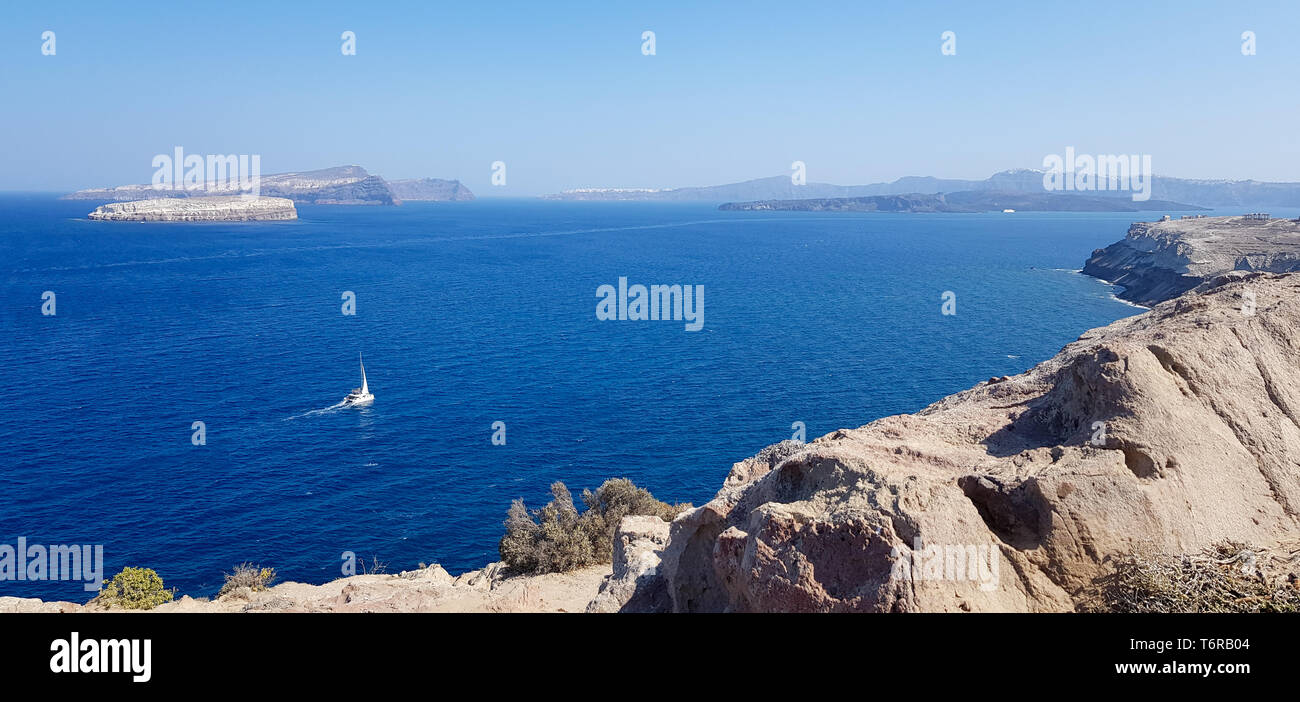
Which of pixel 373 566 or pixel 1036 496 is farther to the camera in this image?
pixel 373 566

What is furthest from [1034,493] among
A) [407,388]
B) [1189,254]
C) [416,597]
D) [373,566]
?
[1189,254]

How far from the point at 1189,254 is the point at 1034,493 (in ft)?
346

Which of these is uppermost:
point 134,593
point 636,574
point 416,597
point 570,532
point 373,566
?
point 636,574

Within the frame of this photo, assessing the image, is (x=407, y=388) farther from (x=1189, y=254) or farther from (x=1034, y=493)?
(x=1189, y=254)

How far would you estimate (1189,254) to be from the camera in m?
93.7

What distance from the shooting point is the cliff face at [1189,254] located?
283 ft

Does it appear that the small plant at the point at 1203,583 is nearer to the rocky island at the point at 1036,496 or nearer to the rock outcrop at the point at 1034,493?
the rocky island at the point at 1036,496

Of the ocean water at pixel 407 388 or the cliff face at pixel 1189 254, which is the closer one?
the ocean water at pixel 407 388

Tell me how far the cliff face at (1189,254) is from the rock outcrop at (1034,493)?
279 feet

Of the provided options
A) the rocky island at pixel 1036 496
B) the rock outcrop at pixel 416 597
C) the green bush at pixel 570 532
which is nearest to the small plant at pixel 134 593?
the rock outcrop at pixel 416 597

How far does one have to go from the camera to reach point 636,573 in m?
13.9

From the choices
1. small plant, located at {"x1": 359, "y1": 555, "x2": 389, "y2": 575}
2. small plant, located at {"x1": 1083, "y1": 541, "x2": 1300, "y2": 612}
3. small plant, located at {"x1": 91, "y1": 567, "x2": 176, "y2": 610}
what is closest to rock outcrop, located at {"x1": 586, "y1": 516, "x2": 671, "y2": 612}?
small plant, located at {"x1": 1083, "y1": 541, "x2": 1300, "y2": 612}

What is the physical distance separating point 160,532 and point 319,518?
7509 millimetres

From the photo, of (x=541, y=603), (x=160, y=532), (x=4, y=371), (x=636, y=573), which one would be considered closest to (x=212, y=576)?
(x=160, y=532)
